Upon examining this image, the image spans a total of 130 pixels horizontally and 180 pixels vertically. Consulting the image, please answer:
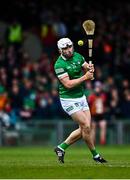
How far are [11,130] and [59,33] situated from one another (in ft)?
20.0

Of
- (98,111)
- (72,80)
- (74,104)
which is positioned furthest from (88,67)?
(98,111)

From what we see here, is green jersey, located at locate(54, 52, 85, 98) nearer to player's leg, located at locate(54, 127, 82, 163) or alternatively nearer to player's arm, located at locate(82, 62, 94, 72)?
player's arm, located at locate(82, 62, 94, 72)

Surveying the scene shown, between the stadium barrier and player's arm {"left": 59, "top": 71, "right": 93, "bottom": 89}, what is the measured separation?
12210 millimetres

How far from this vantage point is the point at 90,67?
722 inches

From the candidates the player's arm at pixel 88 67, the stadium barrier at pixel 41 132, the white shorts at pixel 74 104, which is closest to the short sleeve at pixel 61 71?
the player's arm at pixel 88 67

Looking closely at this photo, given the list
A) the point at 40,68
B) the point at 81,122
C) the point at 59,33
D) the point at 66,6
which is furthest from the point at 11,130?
Answer: the point at 81,122

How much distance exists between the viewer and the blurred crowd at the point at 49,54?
3183cm

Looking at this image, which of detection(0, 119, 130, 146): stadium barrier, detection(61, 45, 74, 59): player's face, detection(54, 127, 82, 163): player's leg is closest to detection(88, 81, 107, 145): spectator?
detection(0, 119, 130, 146): stadium barrier

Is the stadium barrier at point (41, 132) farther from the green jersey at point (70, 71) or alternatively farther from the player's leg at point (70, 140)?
the green jersey at point (70, 71)

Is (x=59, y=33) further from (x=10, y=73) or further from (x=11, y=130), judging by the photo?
(x=11, y=130)

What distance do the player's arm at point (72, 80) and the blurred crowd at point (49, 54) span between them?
12.4 metres

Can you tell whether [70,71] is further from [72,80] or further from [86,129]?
[86,129]

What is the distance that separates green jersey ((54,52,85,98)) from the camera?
18.5 m

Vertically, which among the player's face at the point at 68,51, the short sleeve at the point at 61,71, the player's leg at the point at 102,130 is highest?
the player's face at the point at 68,51
